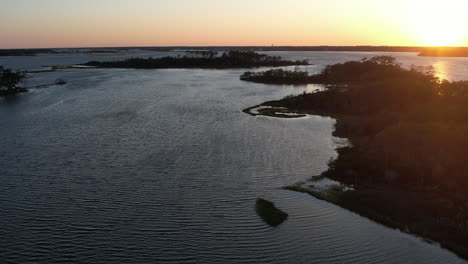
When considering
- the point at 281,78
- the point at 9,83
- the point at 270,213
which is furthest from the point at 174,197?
the point at 281,78

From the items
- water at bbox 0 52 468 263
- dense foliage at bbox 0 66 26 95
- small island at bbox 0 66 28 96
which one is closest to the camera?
water at bbox 0 52 468 263

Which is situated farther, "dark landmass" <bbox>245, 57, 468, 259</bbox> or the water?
"dark landmass" <bbox>245, 57, 468, 259</bbox>

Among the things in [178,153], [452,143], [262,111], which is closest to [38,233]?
[178,153]

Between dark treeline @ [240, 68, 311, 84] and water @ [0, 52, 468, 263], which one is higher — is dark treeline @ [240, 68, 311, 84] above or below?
above

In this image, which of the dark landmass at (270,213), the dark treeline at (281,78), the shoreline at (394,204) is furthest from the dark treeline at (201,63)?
the dark landmass at (270,213)

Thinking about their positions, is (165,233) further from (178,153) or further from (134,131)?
(134,131)

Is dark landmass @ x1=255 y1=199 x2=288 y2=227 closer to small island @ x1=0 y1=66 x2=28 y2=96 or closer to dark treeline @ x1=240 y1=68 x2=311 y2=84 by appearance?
small island @ x1=0 y1=66 x2=28 y2=96

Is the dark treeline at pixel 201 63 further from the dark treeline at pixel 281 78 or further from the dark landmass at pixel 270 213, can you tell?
the dark landmass at pixel 270 213

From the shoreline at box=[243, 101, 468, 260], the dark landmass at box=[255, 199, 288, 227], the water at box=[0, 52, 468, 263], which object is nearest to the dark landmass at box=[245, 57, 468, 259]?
the shoreline at box=[243, 101, 468, 260]
